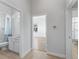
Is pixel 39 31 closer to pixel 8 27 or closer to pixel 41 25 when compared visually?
pixel 41 25

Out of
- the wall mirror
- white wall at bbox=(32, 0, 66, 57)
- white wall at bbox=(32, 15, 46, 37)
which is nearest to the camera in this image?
white wall at bbox=(32, 0, 66, 57)

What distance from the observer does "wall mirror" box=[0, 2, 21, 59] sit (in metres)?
4.95

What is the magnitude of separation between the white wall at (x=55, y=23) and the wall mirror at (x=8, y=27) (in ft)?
5.74

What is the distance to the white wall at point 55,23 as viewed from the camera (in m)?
4.05

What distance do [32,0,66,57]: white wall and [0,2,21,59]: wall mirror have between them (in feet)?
5.74

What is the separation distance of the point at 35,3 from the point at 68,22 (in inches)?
92.6

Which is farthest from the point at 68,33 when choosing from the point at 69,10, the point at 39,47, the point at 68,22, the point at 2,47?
the point at 2,47

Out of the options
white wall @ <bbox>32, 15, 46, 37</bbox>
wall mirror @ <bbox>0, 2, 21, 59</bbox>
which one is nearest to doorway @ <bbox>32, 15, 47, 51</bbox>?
white wall @ <bbox>32, 15, 46, 37</bbox>

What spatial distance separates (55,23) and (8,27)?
130 inches

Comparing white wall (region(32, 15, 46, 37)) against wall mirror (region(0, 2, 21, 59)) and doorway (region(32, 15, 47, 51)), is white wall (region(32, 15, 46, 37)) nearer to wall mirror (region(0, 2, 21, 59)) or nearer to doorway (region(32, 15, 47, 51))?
doorway (region(32, 15, 47, 51))

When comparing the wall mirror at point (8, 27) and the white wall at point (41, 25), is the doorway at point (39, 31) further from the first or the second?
the wall mirror at point (8, 27)

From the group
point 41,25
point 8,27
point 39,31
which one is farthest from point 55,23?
point 8,27

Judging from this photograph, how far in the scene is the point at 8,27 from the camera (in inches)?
229

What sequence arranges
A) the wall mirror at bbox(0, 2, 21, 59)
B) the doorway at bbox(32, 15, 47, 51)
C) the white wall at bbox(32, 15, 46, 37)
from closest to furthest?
1. the wall mirror at bbox(0, 2, 21, 59)
2. the doorway at bbox(32, 15, 47, 51)
3. the white wall at bbox(32, 15, 46, 37)
